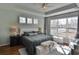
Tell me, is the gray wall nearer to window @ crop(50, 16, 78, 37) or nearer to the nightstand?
the nightstand

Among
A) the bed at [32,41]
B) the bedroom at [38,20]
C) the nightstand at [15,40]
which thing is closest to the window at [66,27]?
the bedroom at [38,20]

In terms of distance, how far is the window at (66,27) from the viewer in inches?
57.8

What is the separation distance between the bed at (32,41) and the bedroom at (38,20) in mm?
68

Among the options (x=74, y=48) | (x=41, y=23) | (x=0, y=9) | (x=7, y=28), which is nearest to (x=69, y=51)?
(x=74, y=48)

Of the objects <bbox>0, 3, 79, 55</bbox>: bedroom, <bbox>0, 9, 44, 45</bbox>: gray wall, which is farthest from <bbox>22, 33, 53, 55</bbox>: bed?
<bbox>0, 9, 44, 45</bbox>: gray wall

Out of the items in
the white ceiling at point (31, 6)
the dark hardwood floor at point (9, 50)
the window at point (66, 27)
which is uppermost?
the white ceiling at point (31, 6)

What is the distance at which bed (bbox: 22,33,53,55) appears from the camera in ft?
4.88

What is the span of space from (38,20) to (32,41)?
14.7 inches

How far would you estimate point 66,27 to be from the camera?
1481 millimetres

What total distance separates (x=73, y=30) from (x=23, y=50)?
0.90 m

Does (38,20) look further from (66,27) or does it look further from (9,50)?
(9,50)

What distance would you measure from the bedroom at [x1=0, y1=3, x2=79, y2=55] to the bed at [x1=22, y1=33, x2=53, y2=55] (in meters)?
0.07

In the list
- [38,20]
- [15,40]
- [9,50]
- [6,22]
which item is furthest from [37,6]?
[9,50]

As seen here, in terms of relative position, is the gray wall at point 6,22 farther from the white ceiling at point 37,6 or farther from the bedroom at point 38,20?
the white ceiling at point 37,6
